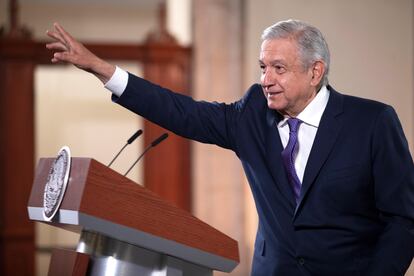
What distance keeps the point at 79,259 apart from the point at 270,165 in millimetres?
827

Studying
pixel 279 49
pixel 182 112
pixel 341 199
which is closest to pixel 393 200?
pixel 341 199

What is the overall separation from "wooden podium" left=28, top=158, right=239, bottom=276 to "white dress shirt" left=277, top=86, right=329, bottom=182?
0.45m

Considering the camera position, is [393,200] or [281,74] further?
[281,74]

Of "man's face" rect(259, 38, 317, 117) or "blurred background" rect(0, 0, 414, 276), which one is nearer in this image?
"man's face" rect(259, 38, 317, 117)

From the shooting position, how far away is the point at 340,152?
2773 mm

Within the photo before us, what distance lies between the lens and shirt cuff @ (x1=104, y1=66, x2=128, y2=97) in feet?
8.95

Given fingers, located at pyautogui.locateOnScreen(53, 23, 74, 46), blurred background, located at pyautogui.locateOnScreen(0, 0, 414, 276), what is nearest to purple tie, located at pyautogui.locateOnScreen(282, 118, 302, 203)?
fingers, located at pyautogui.locateOnScreen(53, 23, 74, 46)

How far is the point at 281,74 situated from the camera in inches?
111

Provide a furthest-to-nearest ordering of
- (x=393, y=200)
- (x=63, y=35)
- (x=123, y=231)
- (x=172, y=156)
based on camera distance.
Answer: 1. (x=172, y=156)
2. (x=393, y=200)
3. (x=63, y=35)
4. (x=123, y=231)

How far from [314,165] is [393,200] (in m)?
0.29

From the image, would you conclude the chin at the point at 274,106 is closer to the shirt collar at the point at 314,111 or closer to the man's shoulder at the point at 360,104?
the shirt collar at the point at 314,111

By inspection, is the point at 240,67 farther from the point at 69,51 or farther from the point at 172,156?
the point at 69,51

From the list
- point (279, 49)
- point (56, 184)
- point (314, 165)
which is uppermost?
point (279, 49)

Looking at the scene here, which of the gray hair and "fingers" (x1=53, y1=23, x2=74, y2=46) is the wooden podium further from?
the gray hair
